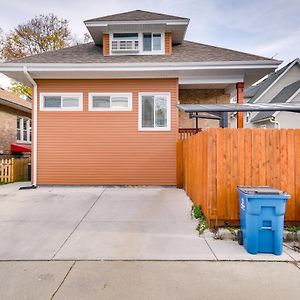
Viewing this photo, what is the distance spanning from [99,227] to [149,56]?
7.46 meters

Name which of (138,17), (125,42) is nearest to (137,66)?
(125,42)

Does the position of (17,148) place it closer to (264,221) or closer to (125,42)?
(125,42)

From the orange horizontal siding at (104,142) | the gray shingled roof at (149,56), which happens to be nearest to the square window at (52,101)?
the orange horizontal siding at (104,142)

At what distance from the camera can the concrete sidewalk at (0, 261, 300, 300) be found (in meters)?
2.99

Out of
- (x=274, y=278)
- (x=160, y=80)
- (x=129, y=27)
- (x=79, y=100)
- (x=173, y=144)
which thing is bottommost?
(x=274, y=278)

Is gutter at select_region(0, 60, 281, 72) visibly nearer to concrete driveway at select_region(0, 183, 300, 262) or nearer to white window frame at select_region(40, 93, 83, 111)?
white window frame at select_region(40, 93, 83, 111)

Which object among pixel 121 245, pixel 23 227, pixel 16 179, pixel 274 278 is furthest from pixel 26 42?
pixel 274 278

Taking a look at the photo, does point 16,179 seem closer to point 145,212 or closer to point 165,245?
point 145,212

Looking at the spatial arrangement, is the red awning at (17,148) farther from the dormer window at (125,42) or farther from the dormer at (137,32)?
the dormer window at (125,42)

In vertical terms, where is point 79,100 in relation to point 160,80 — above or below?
below

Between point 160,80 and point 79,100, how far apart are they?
319 cm

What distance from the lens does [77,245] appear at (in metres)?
4.49

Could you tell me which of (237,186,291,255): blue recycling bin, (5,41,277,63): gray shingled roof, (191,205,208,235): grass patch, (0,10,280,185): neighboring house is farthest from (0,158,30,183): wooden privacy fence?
(237,186,291,255): blue recycling bin

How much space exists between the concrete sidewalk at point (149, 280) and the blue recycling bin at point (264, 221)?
38cm
